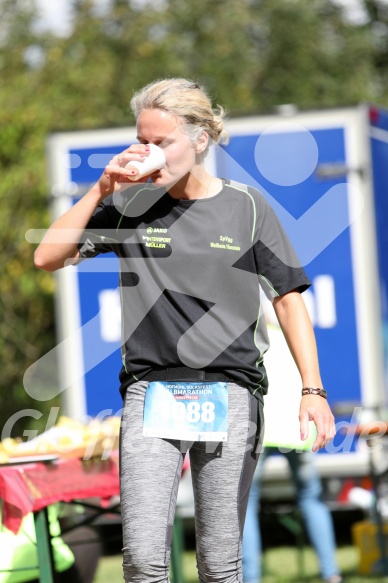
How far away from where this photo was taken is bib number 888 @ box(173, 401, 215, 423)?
299 centimetres

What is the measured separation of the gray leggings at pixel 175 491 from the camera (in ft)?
9.53

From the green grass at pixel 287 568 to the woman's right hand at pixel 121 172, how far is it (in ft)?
11.0

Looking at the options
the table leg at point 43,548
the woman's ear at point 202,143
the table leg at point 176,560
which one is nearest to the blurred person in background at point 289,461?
the table leg at point 176,560

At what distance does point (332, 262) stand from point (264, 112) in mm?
1040

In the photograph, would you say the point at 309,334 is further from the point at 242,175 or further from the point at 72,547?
the point at 242,175

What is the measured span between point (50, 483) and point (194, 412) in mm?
1087

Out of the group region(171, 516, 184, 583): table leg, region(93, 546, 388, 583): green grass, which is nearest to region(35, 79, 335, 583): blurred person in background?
region(171, 516, 184, 583): table leg

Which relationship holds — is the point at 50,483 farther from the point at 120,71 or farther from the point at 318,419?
the point at 120,71

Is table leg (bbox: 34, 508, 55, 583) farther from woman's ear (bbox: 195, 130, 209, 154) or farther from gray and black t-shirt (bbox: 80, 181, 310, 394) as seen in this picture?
woman's ear (bbox: 195, 130, 209, 154)

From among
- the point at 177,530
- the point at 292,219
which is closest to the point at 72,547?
the point at 177,530

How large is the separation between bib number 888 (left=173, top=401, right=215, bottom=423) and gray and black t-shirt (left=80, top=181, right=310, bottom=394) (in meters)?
0.10

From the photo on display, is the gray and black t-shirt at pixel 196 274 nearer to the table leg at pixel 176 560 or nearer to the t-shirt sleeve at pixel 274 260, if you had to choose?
the t-shirt sleeve at pixel 274 260

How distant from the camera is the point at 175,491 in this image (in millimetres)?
3002

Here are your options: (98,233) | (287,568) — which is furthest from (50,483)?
(287,568)
